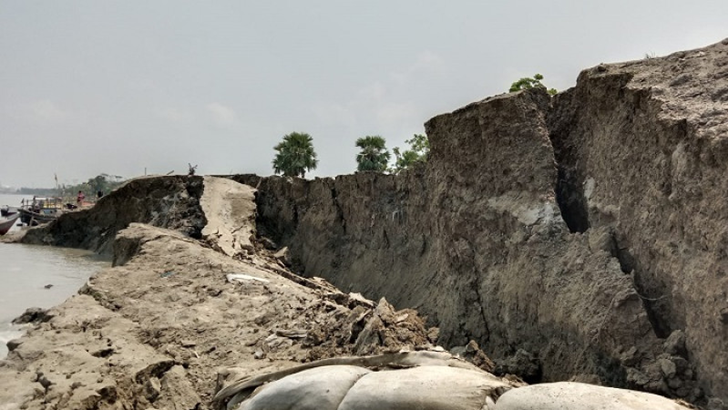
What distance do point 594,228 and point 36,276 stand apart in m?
17.9

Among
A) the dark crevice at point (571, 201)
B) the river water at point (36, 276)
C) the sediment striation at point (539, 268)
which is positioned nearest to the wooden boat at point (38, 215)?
the river water at point (36, 276)

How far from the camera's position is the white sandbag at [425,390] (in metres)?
3.98

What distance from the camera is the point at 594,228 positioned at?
631cm

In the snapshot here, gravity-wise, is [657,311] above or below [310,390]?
above

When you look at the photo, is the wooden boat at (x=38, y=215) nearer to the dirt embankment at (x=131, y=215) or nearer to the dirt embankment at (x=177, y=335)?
the dirt embankment at (x=131, y=215)

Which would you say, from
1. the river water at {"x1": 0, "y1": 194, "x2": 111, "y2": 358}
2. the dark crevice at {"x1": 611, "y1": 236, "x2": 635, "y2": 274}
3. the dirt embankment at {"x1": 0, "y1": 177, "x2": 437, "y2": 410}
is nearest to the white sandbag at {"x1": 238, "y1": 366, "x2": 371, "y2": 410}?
the dirt embankment at {"x1": 0, "y1": 177, "x2": 437, "y2": 410}

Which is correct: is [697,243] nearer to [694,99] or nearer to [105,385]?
[694,99]

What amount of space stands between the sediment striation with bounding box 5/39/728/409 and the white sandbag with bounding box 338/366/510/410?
5.32ft

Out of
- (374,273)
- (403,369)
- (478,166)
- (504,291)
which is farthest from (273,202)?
(403,369)

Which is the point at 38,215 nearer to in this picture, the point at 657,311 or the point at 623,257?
the point at 623,257

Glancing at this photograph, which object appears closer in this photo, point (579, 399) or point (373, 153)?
point (579, 399)

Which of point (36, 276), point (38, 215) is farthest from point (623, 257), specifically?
point (38, 215)

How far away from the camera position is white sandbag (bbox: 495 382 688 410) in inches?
135

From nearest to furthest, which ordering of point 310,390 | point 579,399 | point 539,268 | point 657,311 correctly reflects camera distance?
point 579,399, point 310,390, point 657,311, point 539,268
